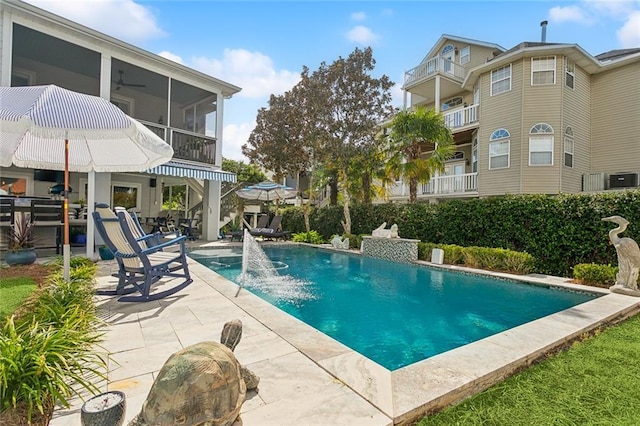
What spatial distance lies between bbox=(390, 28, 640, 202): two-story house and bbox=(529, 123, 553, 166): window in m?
0.04

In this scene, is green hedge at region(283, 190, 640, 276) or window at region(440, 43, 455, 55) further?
window at region(440, 43, 455, 55)

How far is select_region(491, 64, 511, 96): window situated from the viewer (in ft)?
58.0

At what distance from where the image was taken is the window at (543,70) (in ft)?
54.5

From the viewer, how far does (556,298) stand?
24.9ft

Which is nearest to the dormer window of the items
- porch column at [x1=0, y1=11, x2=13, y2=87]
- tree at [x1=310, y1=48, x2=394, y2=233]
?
tree at [x1=310, y1=48, x2=394, y2=233]

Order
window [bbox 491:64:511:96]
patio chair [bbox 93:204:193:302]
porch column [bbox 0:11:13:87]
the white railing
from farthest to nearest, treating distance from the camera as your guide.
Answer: the white railing
window [bbox 491:64:511:96]
porch column [bbox 0:11:13:87]
patio chair [bbox 93:204:193:302]

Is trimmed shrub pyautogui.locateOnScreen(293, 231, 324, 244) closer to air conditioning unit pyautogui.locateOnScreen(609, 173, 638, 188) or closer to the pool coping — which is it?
the pool coping

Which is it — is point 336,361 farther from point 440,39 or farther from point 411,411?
point 440,39

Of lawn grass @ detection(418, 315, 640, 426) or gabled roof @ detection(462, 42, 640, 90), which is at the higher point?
gabled roof @ detection(462, 42, 640, 90)

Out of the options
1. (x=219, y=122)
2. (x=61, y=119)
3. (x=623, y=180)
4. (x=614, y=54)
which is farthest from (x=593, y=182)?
(x=61, y=119)

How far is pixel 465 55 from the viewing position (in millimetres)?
22766

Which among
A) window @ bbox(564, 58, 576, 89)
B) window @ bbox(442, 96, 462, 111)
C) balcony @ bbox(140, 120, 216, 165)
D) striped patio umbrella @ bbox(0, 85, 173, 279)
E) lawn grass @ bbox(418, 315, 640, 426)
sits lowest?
lawn grass @ bbox(418, 315, 640, 426)

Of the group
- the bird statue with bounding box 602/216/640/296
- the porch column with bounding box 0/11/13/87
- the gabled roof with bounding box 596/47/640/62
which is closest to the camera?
the bird statue with bounding box 602/216/640/296

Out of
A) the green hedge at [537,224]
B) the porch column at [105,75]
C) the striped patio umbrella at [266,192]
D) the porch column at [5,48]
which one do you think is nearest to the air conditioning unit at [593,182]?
the green hedge at [537,224]
